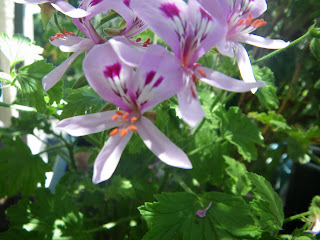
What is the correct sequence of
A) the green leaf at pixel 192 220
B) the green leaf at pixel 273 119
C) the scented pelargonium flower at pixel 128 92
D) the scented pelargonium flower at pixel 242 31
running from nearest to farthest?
the scented pelargonium flower at pixel 128 92
the scented pelargonium flower at pixel 242 31
the green leaf at pixel 192 220
the green leaf at pixel 273 119

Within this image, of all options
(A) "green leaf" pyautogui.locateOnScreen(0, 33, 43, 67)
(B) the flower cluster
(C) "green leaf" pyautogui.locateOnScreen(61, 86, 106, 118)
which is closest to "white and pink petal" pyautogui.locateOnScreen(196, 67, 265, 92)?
(B) the flower cluster

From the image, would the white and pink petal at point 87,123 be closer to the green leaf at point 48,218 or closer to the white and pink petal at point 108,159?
the white and pink petal at point 108,159

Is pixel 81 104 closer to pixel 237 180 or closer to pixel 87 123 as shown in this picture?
pixel 87 123

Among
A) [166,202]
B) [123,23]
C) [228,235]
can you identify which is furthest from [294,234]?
[123,23]

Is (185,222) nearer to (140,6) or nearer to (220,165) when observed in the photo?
(220,165)

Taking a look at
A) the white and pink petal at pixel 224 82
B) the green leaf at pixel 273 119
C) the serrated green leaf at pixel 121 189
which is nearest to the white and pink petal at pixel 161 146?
the white and pink petal at pixel 224 82

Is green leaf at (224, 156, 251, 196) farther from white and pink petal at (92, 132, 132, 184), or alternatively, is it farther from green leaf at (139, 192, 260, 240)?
white and pink petal at (92, 132, 132, 184)

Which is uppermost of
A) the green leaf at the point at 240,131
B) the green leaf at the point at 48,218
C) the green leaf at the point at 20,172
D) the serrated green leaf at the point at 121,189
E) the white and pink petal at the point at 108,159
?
the white and pink petal at the point at 108,159
